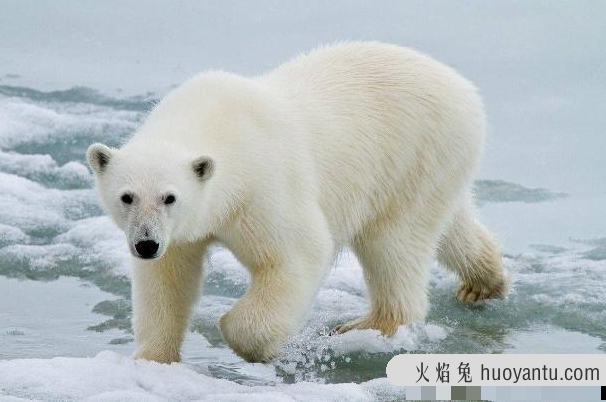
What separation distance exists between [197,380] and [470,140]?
1.96 metres

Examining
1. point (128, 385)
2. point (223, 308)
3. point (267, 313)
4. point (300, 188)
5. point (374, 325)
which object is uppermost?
point (300, 188)

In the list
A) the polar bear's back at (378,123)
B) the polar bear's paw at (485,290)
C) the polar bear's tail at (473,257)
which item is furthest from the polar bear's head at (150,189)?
the polar bear's paw at (485,290)

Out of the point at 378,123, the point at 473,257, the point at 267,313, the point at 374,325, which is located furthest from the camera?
the point at 473,257

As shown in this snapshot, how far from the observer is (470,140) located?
226 inches

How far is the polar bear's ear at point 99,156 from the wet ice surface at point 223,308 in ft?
2.53

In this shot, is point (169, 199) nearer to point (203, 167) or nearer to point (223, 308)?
point (203, 167)

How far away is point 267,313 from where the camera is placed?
4.79m

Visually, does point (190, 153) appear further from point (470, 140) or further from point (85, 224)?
point (85, 224)

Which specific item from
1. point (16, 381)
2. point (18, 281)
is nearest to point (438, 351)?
point (16, 381)

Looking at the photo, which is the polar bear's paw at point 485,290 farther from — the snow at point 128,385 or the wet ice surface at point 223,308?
the snow at point 128,385

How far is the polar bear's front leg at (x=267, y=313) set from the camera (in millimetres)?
4781

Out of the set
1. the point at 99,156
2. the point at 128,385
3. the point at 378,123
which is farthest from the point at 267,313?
the point at 378,123

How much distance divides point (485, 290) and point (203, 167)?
2.55 meters

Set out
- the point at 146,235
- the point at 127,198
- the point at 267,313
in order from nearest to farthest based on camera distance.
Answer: the point at 146,235 < the point at 127,198 < the point at 267,313
